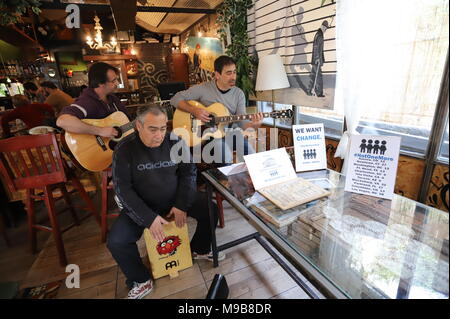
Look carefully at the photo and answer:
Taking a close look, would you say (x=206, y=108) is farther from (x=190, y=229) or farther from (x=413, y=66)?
(x=413, y=66)

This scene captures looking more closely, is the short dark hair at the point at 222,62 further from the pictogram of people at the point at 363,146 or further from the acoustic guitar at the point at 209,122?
the pictogram of people at the point at 363,146

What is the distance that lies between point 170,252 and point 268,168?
980mm

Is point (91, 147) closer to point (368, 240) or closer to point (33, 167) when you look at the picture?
point (33, 167)

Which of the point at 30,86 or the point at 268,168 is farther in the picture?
the point at 30,86

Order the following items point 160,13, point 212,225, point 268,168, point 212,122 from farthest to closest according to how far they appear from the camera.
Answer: point 160,13
point 212,122
point 212,225
point 268,168

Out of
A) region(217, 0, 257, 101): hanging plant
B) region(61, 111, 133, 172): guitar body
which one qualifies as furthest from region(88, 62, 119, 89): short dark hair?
region(217, 0, 257, 101): hanging plant

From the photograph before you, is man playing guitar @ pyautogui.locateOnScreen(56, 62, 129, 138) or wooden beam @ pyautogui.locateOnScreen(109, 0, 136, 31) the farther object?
wooden beam @ pyautogui.locateOnScreen(109, 0, 136, 31)

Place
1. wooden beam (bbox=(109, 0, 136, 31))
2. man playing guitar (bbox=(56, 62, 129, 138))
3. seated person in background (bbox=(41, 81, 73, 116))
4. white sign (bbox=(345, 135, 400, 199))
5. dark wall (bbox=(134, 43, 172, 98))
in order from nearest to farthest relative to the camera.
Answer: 1. white sign (bbox=(345, 135, 400, 199))
2. man playing guitar (bbox=(56, 62, 129, 138))
3. wooden beam (bbox=(109, 0, 136, 31))
4. seated person in background (bbox=(41, 81, 73, 116))
5. dark wall (bbox=(134, 43, 172, 98))

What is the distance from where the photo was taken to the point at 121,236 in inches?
57.7

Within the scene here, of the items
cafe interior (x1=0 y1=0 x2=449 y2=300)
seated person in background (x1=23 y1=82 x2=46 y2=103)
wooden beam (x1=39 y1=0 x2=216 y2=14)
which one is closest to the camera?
cafe interior (x1=0 y1=0 x2=449 y2=300)

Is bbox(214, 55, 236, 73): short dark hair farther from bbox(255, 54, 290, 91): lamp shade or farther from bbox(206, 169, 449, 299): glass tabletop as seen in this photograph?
bbox(206, 169, 449, 299): glass tabletop

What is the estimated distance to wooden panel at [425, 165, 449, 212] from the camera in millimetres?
1478

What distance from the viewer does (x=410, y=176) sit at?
1.68 meters

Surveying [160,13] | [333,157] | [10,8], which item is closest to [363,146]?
[333,157]
